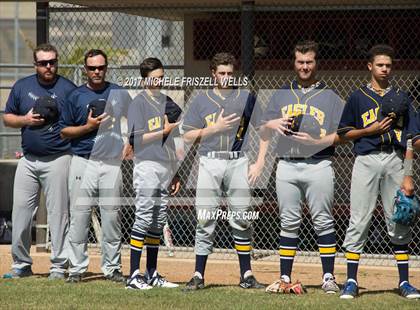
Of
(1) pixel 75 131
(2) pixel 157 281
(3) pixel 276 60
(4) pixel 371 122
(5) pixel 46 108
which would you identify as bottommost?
(2) pixel 157 281

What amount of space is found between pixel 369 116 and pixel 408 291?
1475mm

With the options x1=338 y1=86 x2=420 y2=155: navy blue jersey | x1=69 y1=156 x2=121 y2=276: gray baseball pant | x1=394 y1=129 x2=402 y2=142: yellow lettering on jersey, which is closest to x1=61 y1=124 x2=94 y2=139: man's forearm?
x1=69 y1=156 x2=121 y2=276: gray baseball pant

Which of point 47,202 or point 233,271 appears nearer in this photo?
point 47,202

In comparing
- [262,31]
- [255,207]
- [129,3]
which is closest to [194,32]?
[262,31]

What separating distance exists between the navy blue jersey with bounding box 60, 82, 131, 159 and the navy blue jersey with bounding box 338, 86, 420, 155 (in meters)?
2.09

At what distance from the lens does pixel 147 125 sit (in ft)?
27.4

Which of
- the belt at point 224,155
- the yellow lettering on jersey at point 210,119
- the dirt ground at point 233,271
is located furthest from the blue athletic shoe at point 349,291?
the yellow lettering on jersey at point 210,119

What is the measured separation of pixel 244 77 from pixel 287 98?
2274 millimetres

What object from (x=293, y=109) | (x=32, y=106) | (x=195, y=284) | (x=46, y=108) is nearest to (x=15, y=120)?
(x=32, y=106)

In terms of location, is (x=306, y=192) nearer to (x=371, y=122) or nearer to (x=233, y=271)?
(x=371, y=122)

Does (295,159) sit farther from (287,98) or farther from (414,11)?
(414,11)

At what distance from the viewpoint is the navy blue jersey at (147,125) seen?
8352 mm

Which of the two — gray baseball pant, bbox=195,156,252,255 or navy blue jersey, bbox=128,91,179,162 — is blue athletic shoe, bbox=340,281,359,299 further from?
navy blue jersey, bbox=128,91,179,162

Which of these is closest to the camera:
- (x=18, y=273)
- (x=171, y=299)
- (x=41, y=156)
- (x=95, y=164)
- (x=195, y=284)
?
(x=171, y=299)
